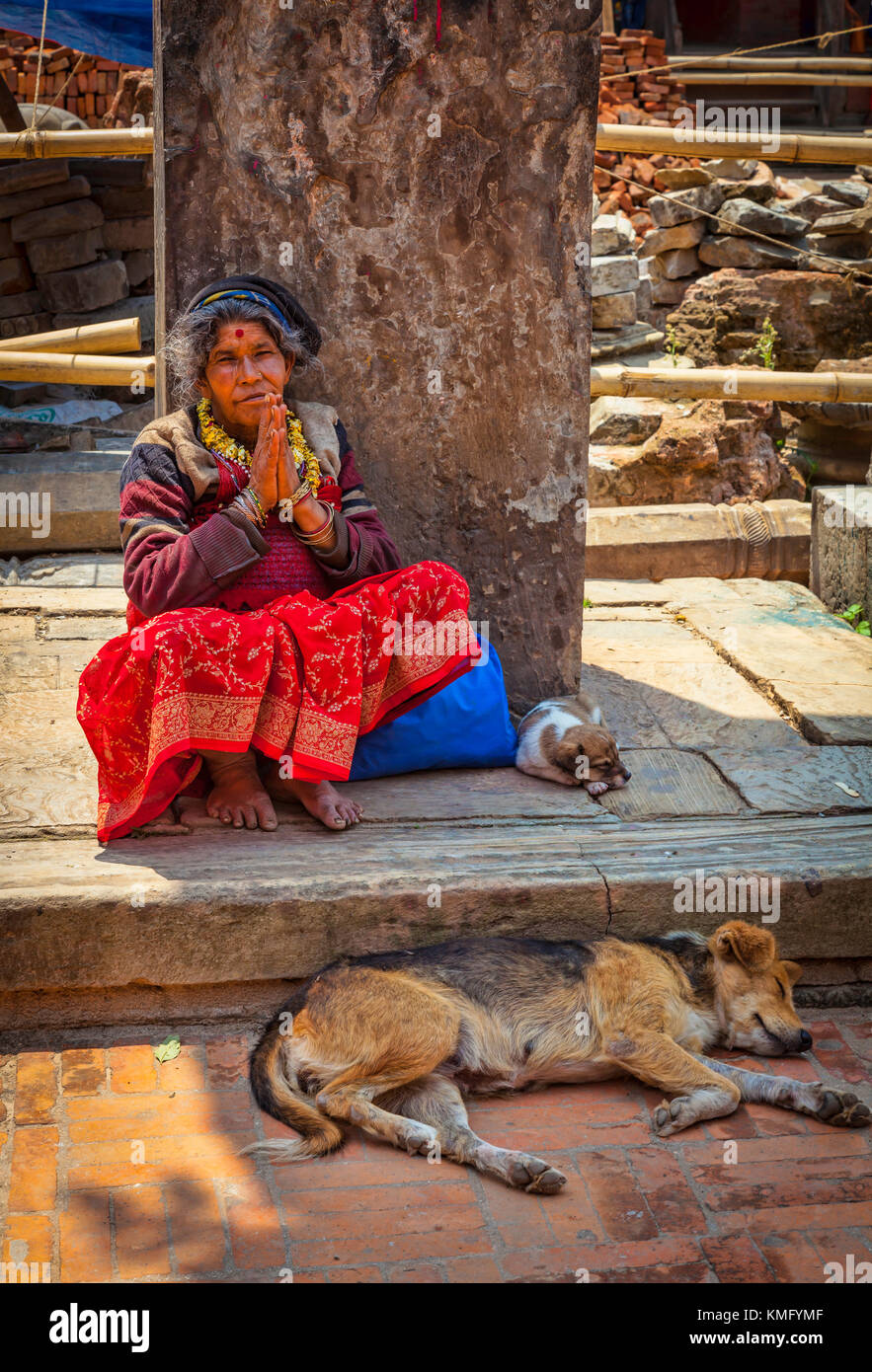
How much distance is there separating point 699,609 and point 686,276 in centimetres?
686

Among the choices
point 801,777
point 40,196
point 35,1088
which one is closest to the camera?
point 35,1088

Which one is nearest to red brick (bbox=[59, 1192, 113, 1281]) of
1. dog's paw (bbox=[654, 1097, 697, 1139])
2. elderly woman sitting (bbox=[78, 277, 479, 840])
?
elderly woman sitting (bbox=[78, 277, 479, 840])

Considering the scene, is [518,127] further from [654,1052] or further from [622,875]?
[654,1052]

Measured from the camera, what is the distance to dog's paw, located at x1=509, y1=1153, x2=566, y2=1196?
279 centimetres

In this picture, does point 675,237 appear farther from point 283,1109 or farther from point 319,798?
point 283,1109

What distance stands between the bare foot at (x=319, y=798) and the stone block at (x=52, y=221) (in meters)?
9.48

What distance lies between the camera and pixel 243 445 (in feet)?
13.2

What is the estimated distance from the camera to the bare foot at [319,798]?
382cm

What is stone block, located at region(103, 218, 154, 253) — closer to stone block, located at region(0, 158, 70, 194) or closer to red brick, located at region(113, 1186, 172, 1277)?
stone block, located at region(0, 158, 70, 194)

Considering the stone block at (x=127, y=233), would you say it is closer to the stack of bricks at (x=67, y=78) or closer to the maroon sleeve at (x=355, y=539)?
the stack of bricks at (x=67, y=78)

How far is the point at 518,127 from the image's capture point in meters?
4.32

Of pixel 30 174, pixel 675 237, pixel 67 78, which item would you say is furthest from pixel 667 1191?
pixel 67 78

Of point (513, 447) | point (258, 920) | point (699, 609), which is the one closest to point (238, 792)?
point (258, 920)

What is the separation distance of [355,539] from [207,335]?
31.3 inches
